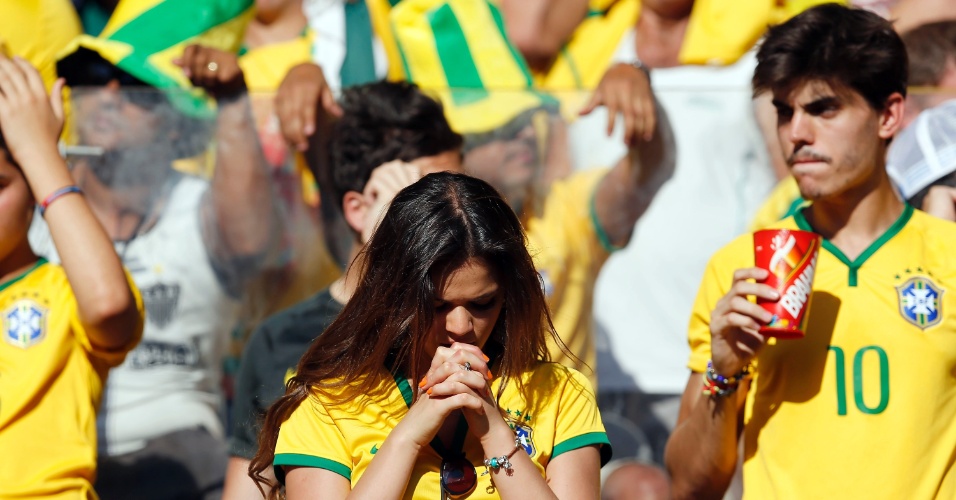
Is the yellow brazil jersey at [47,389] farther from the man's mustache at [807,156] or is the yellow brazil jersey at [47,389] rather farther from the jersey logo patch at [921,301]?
the jersey logo patch at [921,301]

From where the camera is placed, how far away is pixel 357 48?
4.27 m

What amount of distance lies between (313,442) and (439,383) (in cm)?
28

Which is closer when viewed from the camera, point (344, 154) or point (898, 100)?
point (898, 100)

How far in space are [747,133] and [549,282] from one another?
29.7 inches

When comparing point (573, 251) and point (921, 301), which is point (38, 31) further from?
point (921, 301)

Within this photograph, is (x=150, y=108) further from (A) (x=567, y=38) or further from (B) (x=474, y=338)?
(B) (x=474, y=338)

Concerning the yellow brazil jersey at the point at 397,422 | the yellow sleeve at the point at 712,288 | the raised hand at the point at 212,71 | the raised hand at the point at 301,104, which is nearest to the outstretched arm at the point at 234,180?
the raised hand at the point at 212,71

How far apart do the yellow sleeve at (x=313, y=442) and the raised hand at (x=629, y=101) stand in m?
1.69

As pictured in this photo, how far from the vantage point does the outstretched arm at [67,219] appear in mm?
3084

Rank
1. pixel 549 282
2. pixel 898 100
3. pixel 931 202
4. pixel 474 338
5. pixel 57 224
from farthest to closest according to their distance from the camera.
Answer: pixel 549 282, pixel 931 202, pixel 57 224, pixel 898 100, pixel 474 338

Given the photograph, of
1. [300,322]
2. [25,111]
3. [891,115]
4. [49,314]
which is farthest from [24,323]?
[891,115]

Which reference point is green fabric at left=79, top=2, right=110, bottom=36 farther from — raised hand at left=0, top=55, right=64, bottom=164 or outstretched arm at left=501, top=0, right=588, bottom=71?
outstretched arm at left=501, top=0, right=588, bottom=71

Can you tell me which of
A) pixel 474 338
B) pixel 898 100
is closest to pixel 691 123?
pixel 898 100

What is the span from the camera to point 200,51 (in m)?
3.79
